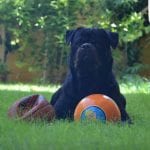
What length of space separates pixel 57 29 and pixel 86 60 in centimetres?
764

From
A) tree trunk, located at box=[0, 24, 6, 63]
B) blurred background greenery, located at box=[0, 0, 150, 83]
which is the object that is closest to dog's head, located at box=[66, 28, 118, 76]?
blurred background greenery, located at box=[0, 0, 150, 83]

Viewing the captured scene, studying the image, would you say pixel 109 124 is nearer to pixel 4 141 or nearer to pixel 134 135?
pixel 134 135

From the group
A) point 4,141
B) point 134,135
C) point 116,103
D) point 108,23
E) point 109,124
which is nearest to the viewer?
point 4,141

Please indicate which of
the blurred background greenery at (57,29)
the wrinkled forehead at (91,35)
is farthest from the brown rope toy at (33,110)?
the blurred background greenery at (57,29)

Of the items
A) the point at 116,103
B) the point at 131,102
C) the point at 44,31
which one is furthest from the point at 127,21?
the point at 116,103

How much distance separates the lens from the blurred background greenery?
1403 cm

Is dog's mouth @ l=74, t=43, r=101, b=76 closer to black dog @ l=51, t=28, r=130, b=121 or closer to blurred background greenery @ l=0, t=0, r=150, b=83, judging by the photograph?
black dog @ l=51, t=28, r=130, b=121

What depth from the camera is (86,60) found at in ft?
21.0

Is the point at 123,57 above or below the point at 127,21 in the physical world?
below

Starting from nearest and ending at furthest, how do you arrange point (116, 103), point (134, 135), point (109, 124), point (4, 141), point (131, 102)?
point (4, 141) → point (134, 135) → point (109, 124) → point (116, 103) → point (131, 102)

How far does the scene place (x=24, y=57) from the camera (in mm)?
14812

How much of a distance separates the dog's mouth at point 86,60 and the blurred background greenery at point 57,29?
719 centimetres

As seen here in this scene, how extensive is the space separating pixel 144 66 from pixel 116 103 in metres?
8.24

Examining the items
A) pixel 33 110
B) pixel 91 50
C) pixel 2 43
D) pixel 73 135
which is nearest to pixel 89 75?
pixel 91 50
